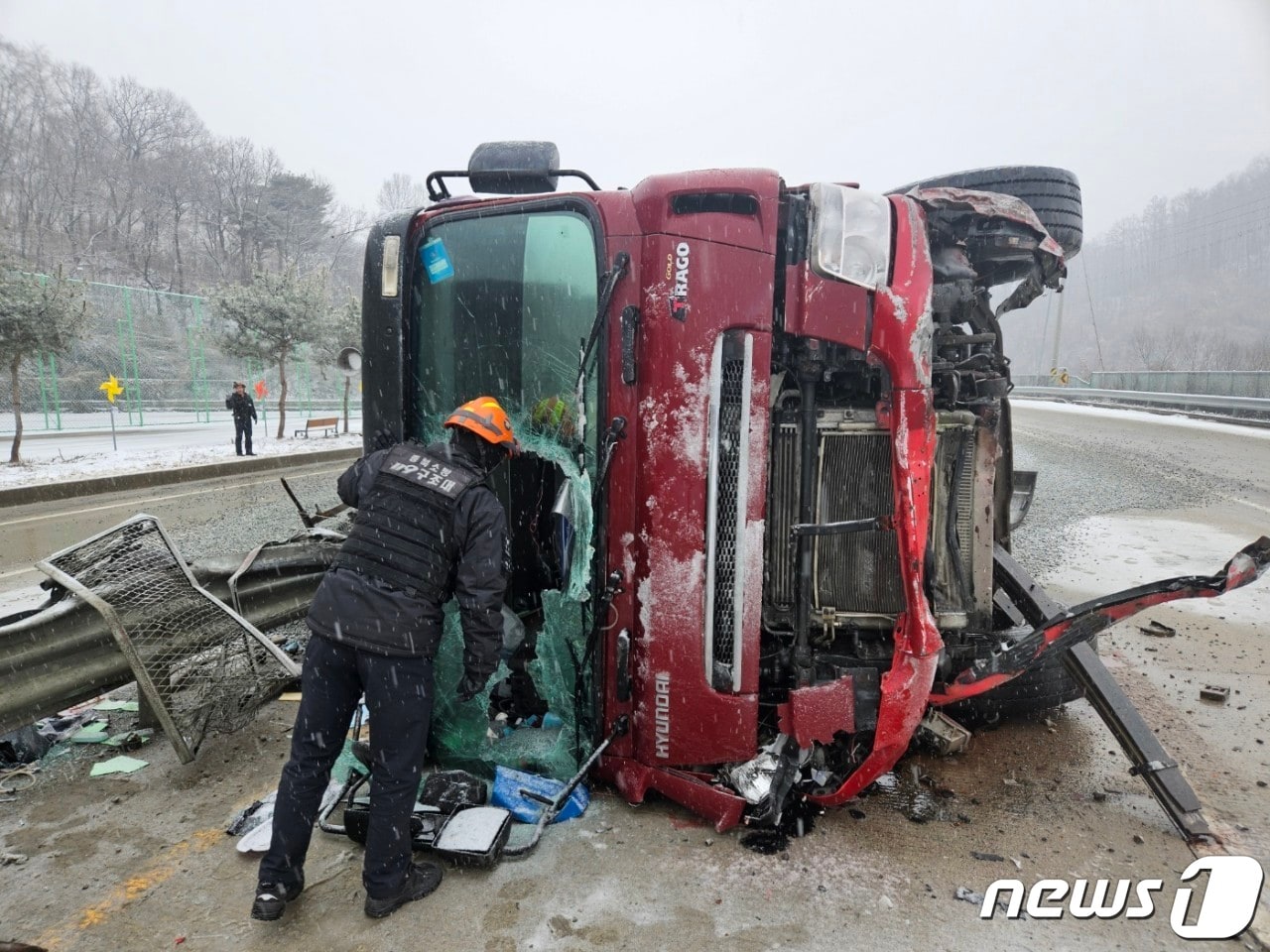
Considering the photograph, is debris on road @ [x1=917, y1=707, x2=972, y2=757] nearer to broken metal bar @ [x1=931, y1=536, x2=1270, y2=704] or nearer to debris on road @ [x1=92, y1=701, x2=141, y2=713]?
broken metal bar @ [x1=931, y1=536, x2=1270, y2=704]

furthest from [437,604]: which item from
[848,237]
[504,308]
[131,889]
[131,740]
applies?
[131,740]

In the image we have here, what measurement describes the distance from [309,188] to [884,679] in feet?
167

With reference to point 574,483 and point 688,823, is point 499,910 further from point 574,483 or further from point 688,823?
point 574,483

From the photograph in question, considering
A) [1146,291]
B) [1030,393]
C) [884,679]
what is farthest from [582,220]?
[1146,291]

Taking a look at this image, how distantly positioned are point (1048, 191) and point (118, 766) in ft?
16.1

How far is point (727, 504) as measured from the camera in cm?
277

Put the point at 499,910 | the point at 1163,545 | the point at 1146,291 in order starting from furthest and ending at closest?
the point at 1146,291 < the point at 1163,545 < the point at 499,910

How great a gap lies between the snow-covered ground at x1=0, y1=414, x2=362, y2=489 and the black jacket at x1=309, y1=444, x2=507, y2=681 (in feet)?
37.0

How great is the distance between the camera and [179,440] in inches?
698

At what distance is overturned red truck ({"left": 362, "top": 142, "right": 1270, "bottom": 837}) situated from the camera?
2691 mm

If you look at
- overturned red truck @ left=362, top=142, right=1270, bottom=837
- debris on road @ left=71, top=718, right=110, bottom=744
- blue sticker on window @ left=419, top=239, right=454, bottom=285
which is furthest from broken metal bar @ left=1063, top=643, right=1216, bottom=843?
debris on road @ left=71, top=718, right=110, bottom=744

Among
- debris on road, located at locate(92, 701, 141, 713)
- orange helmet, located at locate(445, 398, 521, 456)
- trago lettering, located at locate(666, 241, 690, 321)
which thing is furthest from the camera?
debris on road, located at locate(92, 701, 141, 713)

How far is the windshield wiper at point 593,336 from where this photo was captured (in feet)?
9.05

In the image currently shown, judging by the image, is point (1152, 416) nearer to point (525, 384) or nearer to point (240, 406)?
point (240, 406)
